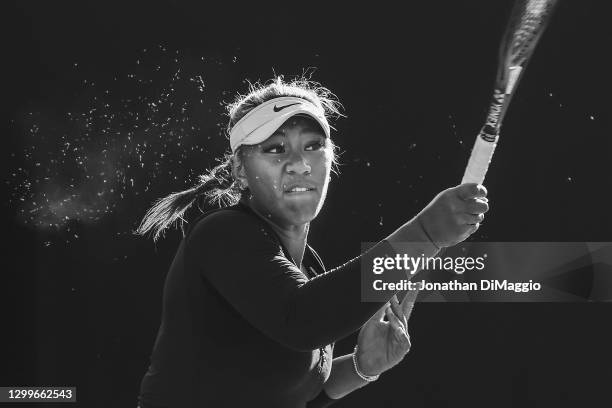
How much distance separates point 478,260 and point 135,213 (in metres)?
1.36

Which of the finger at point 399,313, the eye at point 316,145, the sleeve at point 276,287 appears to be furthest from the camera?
the finger at point 399,313

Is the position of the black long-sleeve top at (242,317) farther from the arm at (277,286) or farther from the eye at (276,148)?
the eye at (276,148)

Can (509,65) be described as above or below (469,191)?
above

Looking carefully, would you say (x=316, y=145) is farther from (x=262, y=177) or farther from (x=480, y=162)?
(x=480, y=162)

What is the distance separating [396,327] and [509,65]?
2.12ft

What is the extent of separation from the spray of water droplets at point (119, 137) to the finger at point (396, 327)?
142cm

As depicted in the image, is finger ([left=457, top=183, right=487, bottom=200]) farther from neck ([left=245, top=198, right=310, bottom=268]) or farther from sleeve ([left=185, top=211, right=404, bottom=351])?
neck ([left=245, top=198, right=310, bottom=268])

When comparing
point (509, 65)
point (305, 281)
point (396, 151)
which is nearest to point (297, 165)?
point (305, 281)

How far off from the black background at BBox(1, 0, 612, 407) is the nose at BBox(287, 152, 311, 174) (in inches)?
59.4

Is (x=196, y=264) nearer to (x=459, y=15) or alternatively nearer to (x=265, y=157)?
(x=265, y=157)

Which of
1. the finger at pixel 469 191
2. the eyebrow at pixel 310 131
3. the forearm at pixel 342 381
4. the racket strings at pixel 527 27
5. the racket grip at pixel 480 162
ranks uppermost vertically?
the racket strings at pixel 527 27

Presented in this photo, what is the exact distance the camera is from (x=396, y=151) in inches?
120

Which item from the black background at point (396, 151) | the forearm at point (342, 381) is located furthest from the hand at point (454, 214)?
the black background at point (396, 151)

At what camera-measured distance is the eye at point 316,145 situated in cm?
161
